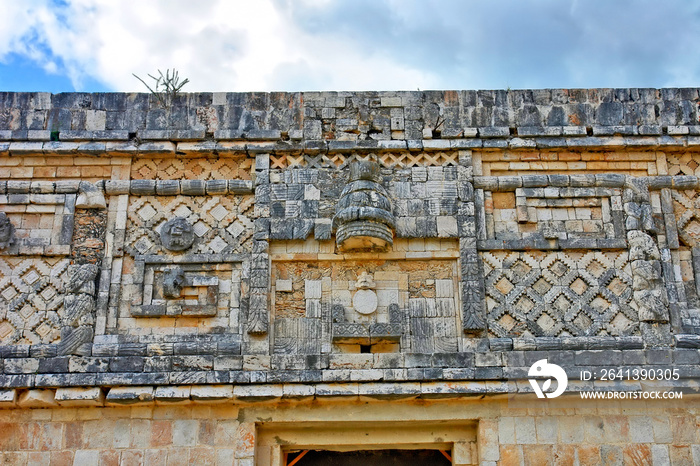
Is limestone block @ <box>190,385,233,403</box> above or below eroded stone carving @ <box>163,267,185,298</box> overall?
below

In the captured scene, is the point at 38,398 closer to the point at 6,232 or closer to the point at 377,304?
the point at 6,232

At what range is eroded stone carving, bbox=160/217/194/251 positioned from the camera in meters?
8.01

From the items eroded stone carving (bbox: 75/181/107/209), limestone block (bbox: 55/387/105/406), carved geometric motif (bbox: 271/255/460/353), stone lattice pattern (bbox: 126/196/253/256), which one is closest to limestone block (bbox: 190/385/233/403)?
carved geometric motif (bbox: 271/255/460/353)

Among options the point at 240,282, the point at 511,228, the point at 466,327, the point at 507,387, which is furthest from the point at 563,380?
the point at 240,282

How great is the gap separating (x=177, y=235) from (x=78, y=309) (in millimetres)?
1237

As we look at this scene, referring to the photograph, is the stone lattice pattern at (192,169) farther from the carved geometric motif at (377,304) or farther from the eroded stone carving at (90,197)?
the carved geometric motif at (377,304)

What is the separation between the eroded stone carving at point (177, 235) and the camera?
8.01 m

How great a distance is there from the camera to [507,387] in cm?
726

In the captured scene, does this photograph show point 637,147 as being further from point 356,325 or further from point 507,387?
point 356,325

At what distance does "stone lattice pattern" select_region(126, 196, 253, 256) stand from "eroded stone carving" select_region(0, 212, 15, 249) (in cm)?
125

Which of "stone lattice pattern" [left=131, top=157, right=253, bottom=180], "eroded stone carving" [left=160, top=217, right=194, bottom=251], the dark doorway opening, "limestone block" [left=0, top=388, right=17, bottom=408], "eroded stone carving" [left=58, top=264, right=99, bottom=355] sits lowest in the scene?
the dark doorway opening

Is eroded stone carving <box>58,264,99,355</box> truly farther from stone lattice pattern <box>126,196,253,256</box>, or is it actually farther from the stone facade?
stone lattice pattern <box>126,196,253,256</box>

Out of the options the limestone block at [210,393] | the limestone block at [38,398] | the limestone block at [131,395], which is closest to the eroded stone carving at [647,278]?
the limestone block at [210,393]

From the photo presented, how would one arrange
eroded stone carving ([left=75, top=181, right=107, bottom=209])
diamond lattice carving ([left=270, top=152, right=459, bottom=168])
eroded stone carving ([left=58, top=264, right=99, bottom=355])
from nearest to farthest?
eroded stone carving ([left=58, top=264, right=99, bottom=355])
eroded stone carving ([left=75, top=181, right=107, bottom=209])
diamond lattice carving ([left=270, top=152, right=459, bottom=168])
